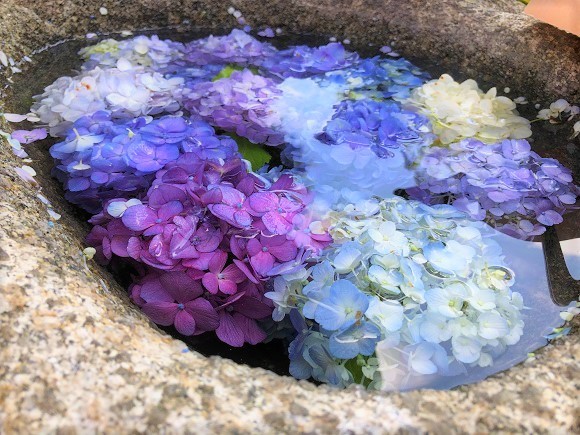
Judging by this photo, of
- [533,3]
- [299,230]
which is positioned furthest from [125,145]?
[533,3]

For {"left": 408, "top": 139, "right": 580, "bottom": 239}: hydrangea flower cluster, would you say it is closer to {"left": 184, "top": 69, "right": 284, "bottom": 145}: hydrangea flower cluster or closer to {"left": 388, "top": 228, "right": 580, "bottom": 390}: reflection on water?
{"left": 388, "top": 228, "right": 580, "bottom": 390}: reflection on water

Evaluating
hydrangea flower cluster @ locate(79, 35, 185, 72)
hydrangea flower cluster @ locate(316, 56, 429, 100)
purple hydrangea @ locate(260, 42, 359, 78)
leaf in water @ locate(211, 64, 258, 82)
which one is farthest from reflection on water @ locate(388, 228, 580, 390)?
hydrangea flower cluster @ locate(79, 35, 185, 72)

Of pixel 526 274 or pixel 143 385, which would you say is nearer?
pixel 143 385

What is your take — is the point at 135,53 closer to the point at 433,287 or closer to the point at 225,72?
the point at 225,72

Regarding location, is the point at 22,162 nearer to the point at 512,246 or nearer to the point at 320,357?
the point at 320,357

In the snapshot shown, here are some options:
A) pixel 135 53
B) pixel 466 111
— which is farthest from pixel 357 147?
pixel 135 53
